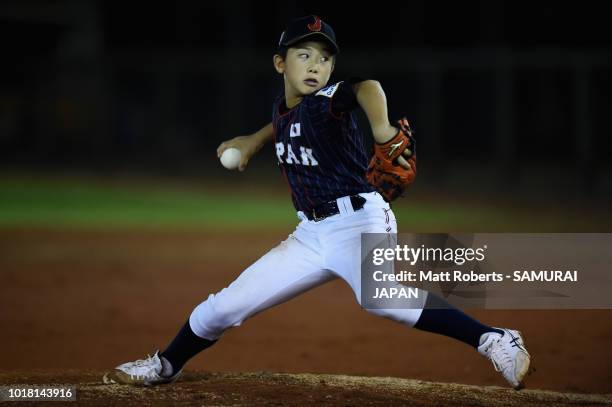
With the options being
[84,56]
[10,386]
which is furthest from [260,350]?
[84,56]

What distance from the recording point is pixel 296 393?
4.46 m

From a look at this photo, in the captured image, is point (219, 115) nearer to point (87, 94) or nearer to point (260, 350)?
point (87, 94)

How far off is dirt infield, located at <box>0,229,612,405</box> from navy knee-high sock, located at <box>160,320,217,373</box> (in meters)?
0.20

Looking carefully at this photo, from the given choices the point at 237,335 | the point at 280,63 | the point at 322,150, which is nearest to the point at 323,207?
the point at 322,150

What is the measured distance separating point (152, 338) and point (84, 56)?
55.7 ft

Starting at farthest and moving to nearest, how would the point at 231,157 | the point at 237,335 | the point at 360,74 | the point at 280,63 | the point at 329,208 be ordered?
the point at 360,74 → the point at 237,335 → the point at 231,157 → the point at 280,63 → the point at 329,208

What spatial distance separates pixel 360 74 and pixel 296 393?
55.8 feet

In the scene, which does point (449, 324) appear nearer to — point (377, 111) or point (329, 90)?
point (377, 111)

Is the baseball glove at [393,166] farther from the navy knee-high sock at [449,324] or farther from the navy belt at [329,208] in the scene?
the navy knee-high sock at [449,324]

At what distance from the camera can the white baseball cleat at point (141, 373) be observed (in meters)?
4.48

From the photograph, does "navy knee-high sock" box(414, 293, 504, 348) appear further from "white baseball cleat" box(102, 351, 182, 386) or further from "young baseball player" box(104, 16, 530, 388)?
"white baseball cleat" box(102, 351, 182, 386)

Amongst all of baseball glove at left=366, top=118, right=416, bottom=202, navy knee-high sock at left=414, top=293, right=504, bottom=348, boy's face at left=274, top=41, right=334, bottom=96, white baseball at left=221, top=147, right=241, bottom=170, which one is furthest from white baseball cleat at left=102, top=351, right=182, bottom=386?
boy's face at left=274, top=41, right=334, bottom=96

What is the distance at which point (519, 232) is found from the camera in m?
11.6

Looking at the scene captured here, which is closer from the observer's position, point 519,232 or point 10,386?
point 10,386
